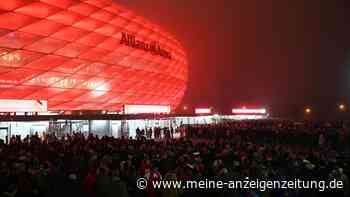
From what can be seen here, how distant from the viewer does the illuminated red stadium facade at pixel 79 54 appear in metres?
31.1

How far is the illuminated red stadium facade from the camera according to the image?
102 ft

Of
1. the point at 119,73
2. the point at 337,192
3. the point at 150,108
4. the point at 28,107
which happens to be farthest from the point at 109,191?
the point at 150,108

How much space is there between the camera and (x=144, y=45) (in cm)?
4912

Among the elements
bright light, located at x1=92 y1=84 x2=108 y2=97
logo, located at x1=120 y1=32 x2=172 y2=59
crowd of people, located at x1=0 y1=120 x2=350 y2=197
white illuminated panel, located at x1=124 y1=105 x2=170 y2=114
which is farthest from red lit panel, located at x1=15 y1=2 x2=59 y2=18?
crowd of people, located at x1=0 y1=120 x2=350 y2=197

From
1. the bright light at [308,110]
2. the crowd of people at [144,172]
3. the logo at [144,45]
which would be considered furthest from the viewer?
the bright light at [308,110]

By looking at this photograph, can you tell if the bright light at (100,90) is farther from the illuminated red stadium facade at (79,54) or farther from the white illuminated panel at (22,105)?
the white illuminated panel at (22,105)

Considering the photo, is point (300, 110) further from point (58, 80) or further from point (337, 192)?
point (337, 192)

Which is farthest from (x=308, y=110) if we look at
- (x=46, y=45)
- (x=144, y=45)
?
(x=46, y=45)

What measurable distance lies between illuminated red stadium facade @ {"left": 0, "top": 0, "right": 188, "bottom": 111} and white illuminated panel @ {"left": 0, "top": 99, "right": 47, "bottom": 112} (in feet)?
1.25

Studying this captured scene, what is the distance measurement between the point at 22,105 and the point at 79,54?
7.38 meters

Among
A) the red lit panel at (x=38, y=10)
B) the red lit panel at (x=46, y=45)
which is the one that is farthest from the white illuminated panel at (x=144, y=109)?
the red lit panel at (x=38, y=10)

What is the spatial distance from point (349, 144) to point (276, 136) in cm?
513

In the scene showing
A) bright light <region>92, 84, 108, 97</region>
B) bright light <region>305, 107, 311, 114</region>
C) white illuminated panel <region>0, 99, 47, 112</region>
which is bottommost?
white illuminated panel <region>0, 99, 47, 112</region>

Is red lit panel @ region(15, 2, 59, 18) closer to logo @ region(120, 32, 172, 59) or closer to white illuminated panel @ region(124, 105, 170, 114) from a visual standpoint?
logo @ region(120, 32, 172, 59)
